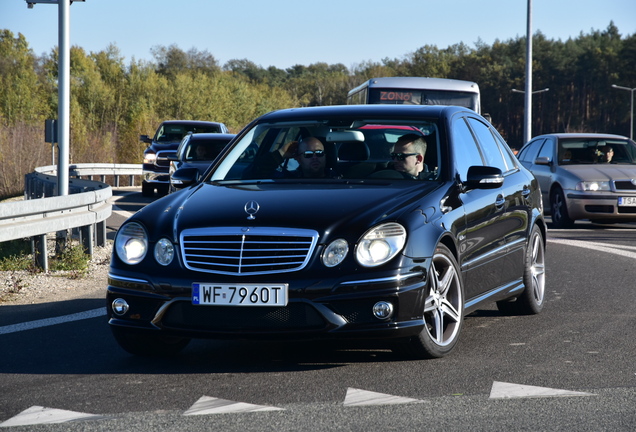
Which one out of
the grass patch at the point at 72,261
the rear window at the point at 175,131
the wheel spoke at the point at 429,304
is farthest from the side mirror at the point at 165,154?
the wheel spoke at the point at 429,304

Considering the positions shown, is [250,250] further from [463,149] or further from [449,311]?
[463,149]

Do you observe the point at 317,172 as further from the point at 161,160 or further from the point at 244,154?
the point at 161,160

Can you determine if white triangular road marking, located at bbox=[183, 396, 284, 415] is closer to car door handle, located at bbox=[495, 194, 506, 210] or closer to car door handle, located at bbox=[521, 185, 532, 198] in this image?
car door handle, located at bbox=[495, 194, 506, 210]

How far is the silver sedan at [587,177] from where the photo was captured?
54.5ft

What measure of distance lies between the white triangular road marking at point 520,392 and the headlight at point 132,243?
2015mm

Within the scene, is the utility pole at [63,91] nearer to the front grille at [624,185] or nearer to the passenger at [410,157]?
the passenger at [410,157]

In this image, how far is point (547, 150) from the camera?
59.8ft

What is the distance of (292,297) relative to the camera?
548 centimetres

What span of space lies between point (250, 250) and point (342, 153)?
148 centimetres

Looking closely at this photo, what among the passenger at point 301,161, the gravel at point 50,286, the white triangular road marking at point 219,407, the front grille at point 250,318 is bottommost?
the gravel at point 50,286

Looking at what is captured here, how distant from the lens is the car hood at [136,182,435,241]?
5.66 meters

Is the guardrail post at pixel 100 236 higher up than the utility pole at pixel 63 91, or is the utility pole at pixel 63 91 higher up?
A: the utility pole at pixel 63 91

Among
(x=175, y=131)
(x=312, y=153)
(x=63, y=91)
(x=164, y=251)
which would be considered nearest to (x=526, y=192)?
(x=312, y=153)

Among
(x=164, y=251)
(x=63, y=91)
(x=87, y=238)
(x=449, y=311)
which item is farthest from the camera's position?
(x=63, y=91)
